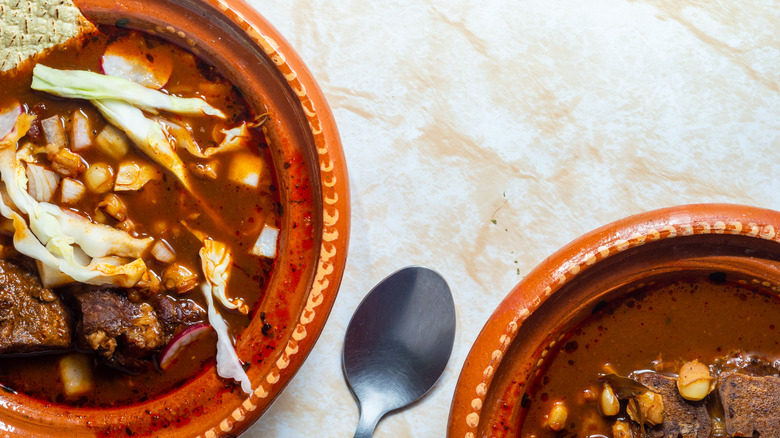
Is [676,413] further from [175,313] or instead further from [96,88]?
[96,88]

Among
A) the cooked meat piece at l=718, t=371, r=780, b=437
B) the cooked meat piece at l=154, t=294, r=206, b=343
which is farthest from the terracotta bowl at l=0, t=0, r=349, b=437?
the cooked meat piece at l=718, t=371, r=780, b=437

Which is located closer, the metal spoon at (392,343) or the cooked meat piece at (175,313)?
the cooked meat piece at (175,313)

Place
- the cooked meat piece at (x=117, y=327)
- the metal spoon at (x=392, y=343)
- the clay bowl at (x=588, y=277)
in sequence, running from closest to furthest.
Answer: the clay bowl at (x=588, y=277) → the cooked meat piece at (x=117, y=327) → the metal spoon at (x=392, y=343)

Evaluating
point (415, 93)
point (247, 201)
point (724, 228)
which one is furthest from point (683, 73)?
point (247, 201)

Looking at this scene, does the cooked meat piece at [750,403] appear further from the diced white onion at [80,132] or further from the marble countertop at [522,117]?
the diced white onion at [80,132]

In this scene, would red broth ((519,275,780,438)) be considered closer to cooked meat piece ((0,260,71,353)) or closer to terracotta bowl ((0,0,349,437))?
terracotta bowl ((0,0,349,437))

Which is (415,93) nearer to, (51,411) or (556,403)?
(556,403)

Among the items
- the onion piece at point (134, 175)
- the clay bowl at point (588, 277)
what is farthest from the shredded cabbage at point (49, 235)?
the clay bowl at point (588, 277)
